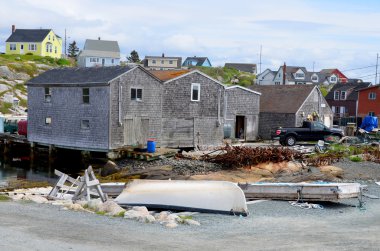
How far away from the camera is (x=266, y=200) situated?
21.2m

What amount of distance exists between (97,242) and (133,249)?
104cm

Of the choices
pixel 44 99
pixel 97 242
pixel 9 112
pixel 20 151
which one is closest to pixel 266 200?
pixel 97 242

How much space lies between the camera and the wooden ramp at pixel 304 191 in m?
20.5

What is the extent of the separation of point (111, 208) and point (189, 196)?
2832 millimetres

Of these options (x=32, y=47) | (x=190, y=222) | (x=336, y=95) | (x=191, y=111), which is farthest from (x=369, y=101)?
(x=32, y=47)

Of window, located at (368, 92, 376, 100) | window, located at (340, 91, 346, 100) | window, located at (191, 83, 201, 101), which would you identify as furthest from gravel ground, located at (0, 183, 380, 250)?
window, located at (340, 91, 346, 100)

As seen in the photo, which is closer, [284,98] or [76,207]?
[76,207]

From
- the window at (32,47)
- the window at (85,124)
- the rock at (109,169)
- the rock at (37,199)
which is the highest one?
Result: the window at (32,47)

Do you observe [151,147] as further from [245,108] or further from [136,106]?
[245,108]

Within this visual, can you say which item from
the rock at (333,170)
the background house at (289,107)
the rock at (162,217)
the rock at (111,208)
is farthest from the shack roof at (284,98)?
the rock at (162,217)

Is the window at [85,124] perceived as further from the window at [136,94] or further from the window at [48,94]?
the window at [48,94]

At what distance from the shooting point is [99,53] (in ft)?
378

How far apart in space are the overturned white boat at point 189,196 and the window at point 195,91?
72.4 feet

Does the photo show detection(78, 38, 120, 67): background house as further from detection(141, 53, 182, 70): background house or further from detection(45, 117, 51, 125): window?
detection(45, 117, 51, 125): window
